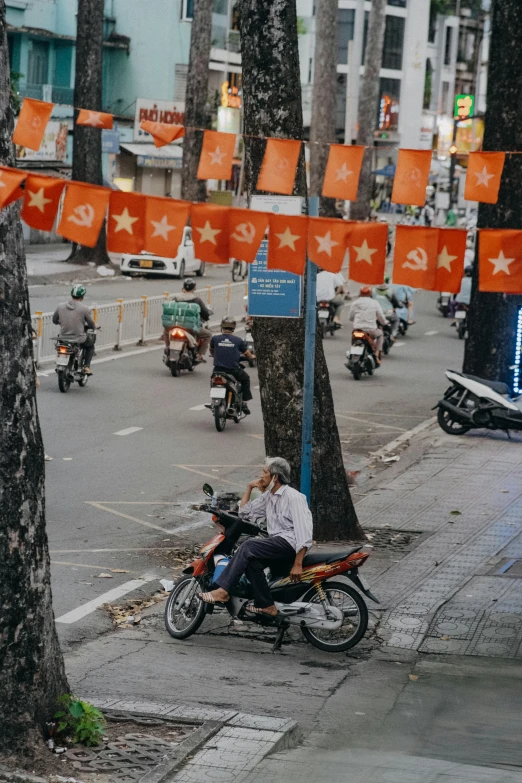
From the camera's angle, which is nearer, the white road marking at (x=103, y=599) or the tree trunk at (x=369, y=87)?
the white road marking at (x=103, y=599)

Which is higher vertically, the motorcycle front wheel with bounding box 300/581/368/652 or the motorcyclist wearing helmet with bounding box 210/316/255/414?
the motorcyclist wearing helmet with bounding box 210/316/255/414

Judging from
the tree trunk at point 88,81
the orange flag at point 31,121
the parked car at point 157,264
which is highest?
the tree trunk at point 88,81

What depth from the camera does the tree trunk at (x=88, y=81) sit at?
3578 centimetres

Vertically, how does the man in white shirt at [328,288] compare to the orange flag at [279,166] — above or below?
below

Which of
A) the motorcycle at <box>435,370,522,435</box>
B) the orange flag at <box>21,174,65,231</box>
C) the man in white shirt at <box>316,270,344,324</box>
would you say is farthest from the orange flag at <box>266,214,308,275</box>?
the man in white shirt at <box>316,270,344,324</box>

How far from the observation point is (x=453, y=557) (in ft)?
39.7

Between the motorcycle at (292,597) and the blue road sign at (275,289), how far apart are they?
2370 mm

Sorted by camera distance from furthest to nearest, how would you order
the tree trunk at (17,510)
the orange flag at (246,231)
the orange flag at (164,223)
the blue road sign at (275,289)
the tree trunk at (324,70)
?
1. the tree trunk at (324,70)
2. the blue road sign at (275,289)
3. the orange flag at (246,231)
4. the orange flag at (164,223)
5. the tree trunk at (17,510)

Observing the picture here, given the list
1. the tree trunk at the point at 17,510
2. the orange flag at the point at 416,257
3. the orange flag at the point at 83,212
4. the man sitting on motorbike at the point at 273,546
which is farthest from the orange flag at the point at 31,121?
the tree trunk at the point at 17,510

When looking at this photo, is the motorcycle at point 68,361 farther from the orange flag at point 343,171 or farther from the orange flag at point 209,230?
the orange flag at point 209,230

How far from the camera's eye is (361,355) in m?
23.3

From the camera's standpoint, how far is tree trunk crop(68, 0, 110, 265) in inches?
1409

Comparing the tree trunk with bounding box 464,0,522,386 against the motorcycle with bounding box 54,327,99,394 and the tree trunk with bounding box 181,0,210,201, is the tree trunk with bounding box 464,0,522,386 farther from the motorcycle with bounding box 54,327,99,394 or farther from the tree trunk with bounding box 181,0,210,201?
the tree trunk with bounding box 181,0,210,201

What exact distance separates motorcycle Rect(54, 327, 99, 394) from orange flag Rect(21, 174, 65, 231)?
11.4m
